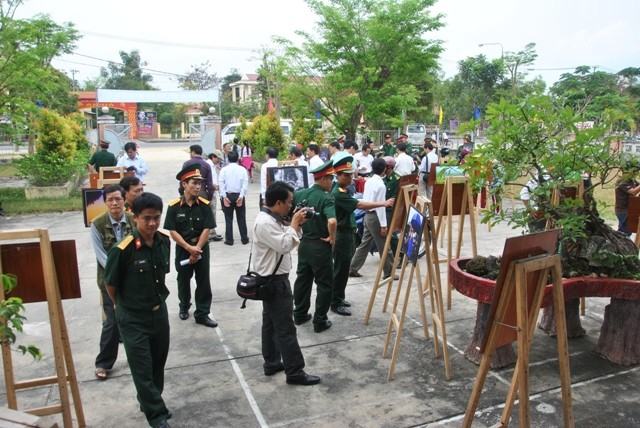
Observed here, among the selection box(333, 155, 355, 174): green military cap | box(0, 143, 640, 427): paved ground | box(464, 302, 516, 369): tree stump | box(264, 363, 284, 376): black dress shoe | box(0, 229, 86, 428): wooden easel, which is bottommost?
box(0, 143, 640, 427): paved ground

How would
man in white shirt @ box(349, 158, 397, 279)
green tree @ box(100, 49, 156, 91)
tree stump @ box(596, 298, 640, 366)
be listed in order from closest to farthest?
tree stump @ box(596, 298, 640, 366), man in white shirt @ box(349, 158, 397, 279), green tree @ box(100, 49, 156, 91)

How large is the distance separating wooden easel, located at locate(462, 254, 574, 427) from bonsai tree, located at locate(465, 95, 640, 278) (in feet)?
4.63

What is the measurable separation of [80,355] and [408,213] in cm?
338

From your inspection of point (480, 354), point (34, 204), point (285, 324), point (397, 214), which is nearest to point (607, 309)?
point (480, 354)

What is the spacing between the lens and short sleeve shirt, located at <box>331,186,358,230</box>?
5.88m

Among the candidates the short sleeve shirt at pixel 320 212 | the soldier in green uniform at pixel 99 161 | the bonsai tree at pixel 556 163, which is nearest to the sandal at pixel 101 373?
the short sleeve shirt at pixel 320 212

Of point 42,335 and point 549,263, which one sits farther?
point 42,335

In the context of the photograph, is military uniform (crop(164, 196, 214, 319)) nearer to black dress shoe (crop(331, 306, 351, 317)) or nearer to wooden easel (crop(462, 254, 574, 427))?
black dress shoe (crop(331, 306, 351, 317))

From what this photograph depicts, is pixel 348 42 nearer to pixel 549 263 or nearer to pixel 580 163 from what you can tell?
pixel 580 163

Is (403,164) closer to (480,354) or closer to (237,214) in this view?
(237,214)

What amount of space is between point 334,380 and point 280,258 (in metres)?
1.17

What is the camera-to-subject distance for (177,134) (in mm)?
Answer: 53594

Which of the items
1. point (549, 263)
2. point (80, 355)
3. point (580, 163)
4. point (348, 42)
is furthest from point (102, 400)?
point (348, 42)

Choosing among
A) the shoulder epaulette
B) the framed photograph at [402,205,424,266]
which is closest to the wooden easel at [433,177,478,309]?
the framed photograph at [402,205,424,266]
